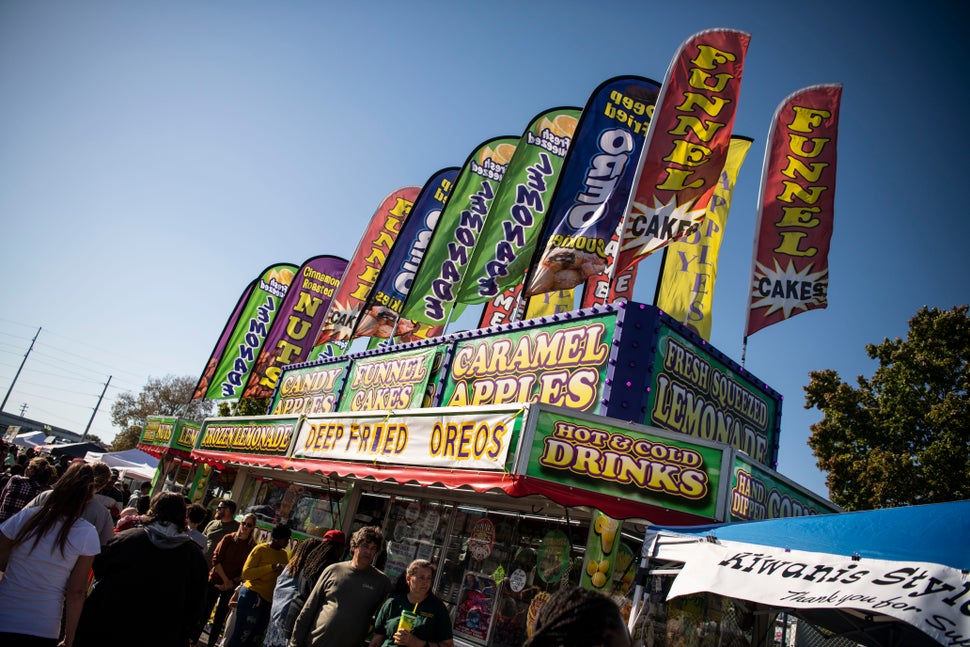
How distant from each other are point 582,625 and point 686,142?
8.57 metres

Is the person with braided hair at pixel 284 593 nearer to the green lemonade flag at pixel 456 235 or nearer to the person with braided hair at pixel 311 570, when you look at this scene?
the person with braided hair at pixel 311 570

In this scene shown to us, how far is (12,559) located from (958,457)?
847 inches

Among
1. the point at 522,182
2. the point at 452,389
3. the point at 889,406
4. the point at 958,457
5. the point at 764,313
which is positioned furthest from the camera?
the point at 889,406

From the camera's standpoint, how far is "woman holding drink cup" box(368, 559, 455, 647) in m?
4.34

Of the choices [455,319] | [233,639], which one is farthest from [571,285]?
[233,639]

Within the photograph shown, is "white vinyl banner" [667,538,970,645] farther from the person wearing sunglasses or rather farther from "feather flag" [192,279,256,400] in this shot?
"feather flag" [192,279,256,400]

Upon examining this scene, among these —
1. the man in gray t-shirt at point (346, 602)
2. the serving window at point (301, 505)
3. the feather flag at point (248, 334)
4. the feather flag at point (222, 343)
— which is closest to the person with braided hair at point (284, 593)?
the man in gray t-shirt at point (346, 602)

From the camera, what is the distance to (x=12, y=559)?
10.8 feet

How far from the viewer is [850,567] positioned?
4176 mm

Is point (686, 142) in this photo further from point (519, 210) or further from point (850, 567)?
point (850, 567)

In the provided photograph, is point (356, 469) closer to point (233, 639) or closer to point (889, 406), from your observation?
point (233, 639)

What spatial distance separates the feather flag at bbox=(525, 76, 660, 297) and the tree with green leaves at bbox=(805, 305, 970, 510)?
48.2ft

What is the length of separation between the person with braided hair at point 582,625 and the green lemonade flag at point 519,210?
29.9ft

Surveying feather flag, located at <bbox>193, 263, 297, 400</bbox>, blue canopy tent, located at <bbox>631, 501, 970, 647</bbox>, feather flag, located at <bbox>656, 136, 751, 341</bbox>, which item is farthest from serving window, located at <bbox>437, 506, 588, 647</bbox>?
feather flag, located at <bbox>193, 263, 297, 400</bbox>
